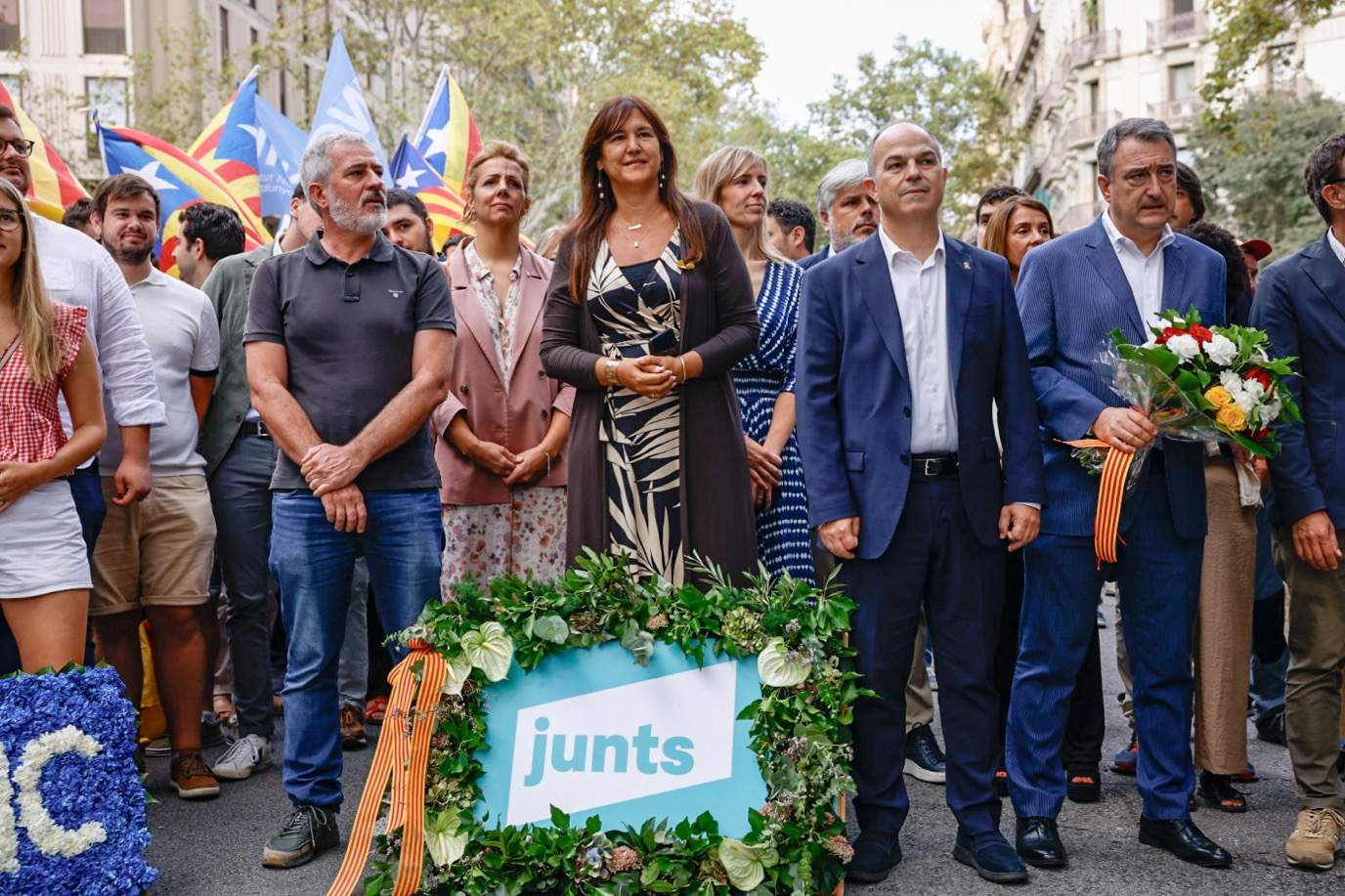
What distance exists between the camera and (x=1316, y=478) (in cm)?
510

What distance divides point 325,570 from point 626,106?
6.56ft

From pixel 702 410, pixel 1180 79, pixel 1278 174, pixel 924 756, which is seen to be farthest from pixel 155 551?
pixel 1180 79

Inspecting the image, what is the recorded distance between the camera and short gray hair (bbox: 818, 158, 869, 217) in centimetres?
688

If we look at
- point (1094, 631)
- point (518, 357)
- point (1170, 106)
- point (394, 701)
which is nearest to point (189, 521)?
point (518, 357)

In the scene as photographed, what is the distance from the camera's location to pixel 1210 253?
200 inches

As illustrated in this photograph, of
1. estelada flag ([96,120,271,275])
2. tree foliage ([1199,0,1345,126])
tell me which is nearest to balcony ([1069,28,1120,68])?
tree foliage ([1199,0,1345,126])

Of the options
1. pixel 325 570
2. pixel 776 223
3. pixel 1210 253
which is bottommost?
pixel 325 570

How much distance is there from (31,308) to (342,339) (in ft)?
3.45

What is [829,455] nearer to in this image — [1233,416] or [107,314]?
[1233,416]

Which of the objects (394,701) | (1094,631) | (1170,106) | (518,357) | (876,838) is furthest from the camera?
(1170,106)

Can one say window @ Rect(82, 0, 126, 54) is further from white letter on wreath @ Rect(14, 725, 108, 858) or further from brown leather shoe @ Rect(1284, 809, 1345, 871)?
brown leather shoe @ Rect(1284, 809, 1345, 871)

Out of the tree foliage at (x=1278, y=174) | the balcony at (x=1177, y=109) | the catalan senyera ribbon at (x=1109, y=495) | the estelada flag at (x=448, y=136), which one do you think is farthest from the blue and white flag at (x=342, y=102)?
the balcony at (x=1177, y=109)

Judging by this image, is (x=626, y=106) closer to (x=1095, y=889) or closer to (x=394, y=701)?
(x=394, y=701)

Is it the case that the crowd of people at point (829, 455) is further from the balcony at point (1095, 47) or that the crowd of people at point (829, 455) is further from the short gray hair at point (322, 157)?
the balcony at point (1095, 47)
